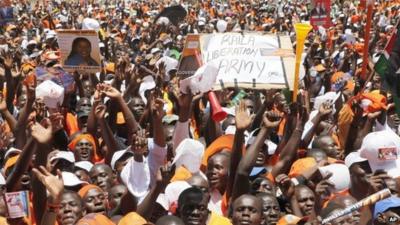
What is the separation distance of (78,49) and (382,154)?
4.43 metres

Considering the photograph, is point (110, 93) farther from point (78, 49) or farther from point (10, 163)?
point (78, 49)

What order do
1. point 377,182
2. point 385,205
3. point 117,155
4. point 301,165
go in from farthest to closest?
point 117,155
point 301,165
point 377,182
point 385,205

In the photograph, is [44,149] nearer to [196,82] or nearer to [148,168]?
[148,168]

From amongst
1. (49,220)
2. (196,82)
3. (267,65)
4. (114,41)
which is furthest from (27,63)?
(49,220)

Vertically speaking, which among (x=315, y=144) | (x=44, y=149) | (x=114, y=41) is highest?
(x=44, y=149)

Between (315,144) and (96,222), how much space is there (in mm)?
2482

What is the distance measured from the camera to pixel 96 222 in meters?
4.58

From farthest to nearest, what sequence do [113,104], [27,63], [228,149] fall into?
[27,63], [113,104], [228,149]

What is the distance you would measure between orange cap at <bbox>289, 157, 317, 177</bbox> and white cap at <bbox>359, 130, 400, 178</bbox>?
570 millimetres

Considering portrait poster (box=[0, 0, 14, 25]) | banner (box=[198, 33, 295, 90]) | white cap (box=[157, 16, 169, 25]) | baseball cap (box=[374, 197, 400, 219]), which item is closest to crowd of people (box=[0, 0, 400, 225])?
baseball cap (box=[374, 197, 400, 219])

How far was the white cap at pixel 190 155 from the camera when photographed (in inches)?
213

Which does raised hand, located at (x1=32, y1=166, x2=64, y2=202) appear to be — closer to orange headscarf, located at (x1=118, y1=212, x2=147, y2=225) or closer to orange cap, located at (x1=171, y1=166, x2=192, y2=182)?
orange headscarf, located at (x1=118, y1=212, x2=147, y2=225)

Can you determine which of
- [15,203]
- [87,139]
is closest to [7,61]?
[87,139]

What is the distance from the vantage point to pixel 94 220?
460 centimetres
